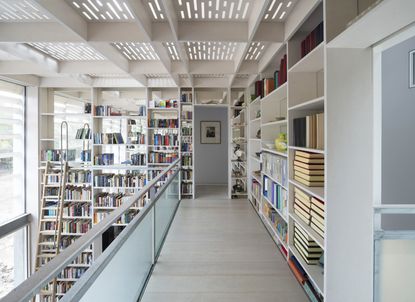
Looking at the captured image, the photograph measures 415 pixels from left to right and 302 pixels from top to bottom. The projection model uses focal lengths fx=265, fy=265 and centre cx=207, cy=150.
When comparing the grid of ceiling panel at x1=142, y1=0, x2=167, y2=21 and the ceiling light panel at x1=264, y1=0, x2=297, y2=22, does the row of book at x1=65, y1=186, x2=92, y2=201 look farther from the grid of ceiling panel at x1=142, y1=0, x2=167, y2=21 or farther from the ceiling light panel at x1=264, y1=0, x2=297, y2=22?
the ceiling light panel at x1=264, y1=0, x2=297, y2=22

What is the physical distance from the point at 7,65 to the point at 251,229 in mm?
4632

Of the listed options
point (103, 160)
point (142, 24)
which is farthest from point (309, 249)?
point (103, 160)

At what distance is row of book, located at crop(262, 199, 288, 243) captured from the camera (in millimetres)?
2912

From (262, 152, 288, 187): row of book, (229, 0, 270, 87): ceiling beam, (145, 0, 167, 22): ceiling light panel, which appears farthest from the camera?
(262, 152, 288, 187): row of book

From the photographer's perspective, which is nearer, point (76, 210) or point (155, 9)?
point (155, 9)

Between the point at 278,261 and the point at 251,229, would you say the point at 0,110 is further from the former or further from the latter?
the point at 278,261

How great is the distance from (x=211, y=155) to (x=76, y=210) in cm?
379

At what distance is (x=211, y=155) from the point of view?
25.6 feet

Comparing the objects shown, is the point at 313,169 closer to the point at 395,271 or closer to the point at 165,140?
the point at 395,271

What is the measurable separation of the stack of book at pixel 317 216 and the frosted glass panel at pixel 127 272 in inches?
Answer: 54.6

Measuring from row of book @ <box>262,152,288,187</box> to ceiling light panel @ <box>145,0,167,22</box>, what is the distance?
1934mm

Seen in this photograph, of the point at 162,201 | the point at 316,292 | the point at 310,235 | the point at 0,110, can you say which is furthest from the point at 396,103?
the point at 0,110

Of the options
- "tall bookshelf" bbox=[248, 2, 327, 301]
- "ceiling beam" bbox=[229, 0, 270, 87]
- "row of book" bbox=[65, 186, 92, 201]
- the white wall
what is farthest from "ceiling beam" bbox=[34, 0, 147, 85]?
the white wall

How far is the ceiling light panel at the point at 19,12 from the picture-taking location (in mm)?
2385
